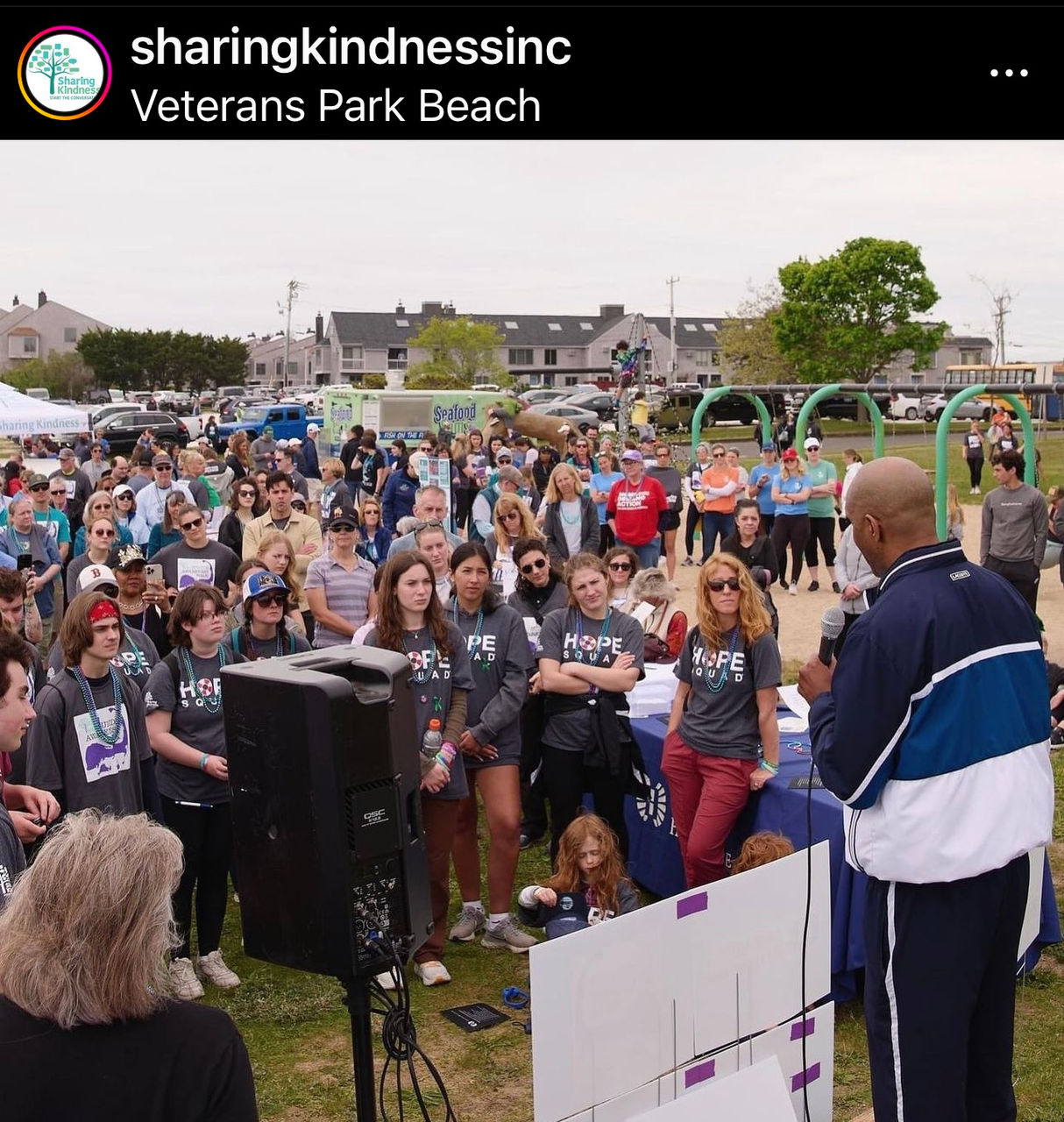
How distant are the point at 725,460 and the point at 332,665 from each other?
405 inches

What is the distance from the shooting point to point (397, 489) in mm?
12023

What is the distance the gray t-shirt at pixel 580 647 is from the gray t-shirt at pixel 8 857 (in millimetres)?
2766

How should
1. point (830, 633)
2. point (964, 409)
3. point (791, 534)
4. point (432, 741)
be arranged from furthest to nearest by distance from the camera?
point (964, 409) → point (791, 534) → point (432, 741) → point (830, 633)

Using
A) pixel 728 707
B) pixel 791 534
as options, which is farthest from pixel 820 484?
pixel 728 707

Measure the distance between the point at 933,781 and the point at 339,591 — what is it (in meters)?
4.59

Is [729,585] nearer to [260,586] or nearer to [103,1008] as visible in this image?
[260,586]

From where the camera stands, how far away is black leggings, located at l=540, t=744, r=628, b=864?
18.1 ft

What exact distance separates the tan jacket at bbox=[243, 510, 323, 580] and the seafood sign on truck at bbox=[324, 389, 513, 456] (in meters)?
21.5

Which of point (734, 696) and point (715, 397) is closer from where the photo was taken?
point (734, 696)

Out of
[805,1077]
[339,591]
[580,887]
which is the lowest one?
[805,1077]

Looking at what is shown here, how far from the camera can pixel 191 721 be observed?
4965 mm

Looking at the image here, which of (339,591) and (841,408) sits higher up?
(841,408)

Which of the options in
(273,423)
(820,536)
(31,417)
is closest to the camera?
(31,417)

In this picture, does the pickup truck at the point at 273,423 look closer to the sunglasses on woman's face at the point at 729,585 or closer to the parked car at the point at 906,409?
the parked car at the point at 906,409
